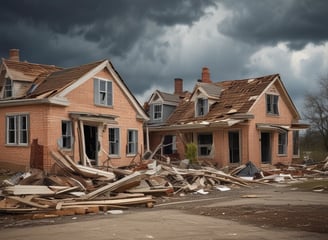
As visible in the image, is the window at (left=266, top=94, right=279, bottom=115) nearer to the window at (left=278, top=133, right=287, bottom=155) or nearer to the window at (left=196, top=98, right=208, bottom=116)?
the window at (left=278, top=133, right=287, bottom=155)

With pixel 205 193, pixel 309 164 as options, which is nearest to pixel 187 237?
pixel 205 193

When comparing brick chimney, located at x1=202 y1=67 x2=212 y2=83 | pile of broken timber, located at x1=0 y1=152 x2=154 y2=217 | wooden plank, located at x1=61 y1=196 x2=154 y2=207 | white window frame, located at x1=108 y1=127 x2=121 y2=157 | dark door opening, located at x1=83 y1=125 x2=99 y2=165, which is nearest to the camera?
pile of broken timber, located at x1=0 y1=152 x2=154 y2=217

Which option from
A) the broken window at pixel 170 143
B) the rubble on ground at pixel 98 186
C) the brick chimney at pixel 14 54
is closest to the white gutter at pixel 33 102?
the rubble on ground at pixel 98 186

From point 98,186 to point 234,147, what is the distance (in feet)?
57.4

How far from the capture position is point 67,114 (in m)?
27.1

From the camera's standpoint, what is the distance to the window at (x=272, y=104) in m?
36.4

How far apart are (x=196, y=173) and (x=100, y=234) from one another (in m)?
13.3

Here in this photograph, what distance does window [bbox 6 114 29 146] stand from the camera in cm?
2705

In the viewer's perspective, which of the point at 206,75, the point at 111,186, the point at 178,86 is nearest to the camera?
the point at 111,186

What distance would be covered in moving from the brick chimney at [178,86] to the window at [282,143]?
1154cm

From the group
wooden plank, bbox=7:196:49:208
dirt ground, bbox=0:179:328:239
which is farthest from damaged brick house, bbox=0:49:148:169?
wooden plank, bbox=7:196:49:208

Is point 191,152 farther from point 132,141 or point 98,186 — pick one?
point 98,186

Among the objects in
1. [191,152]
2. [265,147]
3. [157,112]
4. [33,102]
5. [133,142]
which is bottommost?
[191,152]

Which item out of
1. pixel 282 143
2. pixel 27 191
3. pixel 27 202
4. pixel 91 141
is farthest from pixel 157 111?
pixel 27 202
